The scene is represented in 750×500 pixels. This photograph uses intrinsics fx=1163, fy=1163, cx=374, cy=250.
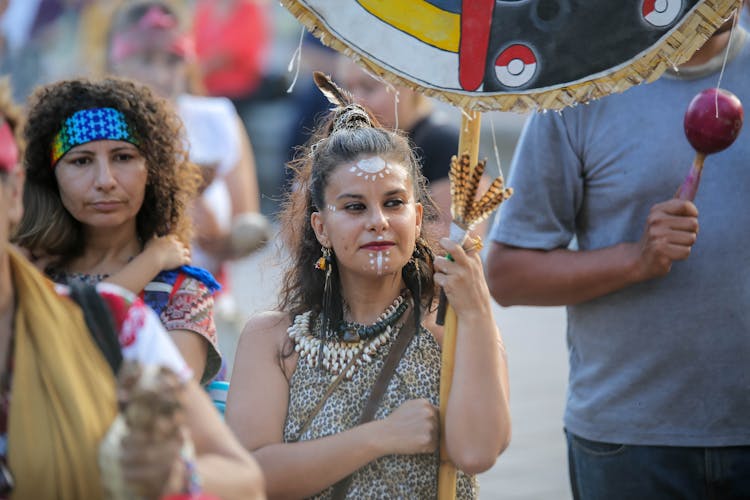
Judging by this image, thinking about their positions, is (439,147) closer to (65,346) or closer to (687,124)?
(687,124)

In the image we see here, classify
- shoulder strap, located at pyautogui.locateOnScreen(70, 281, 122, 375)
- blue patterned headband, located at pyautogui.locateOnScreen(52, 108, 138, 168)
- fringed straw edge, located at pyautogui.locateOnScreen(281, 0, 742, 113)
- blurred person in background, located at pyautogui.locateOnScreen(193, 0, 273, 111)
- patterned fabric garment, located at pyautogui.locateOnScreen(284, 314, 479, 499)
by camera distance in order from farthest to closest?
1. blurred person in background, located at pyautogui.locateOnScreen(193, 0, 273, 111)
2. blue patterned headband, located at pyautogui.locateOnScreen(52, 108, 138, 168)
3. patterned fabric garment, located at pyautogui.locateOnScreen(284, 314, 479, 499)
4. fringed straw edge, located at pyautogui.locateOnScreen(281, 0, 742, 113)
5. shoulder strap, located at pyautogui.locateOnScreen(70, 281, 122, 375)

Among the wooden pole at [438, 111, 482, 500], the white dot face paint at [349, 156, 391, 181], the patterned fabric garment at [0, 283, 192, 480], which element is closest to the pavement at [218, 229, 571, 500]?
the white dot face paint at [349, 156, 391, 181]

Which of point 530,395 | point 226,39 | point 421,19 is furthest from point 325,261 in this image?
point 226,39

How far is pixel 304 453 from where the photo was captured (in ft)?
9.01

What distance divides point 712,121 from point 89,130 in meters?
1.73

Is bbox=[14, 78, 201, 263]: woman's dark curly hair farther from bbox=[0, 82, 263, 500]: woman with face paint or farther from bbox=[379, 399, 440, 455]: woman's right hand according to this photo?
bbox=[0, 82, 263, 500]: woman with face paint

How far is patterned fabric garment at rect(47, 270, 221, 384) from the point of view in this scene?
3.24 metres

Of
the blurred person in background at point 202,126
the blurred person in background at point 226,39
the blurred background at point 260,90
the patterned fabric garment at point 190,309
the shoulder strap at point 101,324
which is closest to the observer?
the shoulder strap at point 101,324

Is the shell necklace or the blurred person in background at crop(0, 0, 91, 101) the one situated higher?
the blurred person in background at crop(0, 0, 91, 101)

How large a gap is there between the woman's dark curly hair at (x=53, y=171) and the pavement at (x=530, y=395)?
0.35 metres

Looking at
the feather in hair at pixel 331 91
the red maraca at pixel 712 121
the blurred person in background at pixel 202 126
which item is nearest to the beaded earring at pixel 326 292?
the feather in hair at pixel 331 91

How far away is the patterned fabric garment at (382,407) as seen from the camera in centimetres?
281

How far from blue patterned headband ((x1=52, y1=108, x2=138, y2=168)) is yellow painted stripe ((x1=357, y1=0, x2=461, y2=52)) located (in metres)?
0.93

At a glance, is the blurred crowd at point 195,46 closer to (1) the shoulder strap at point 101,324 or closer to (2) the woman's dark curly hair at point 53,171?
(2) the woman's dark curly hair at point 53,171
